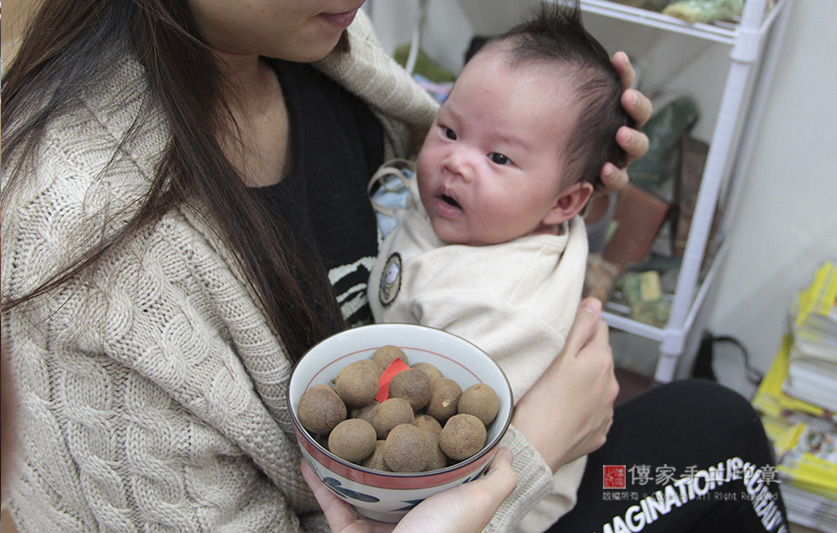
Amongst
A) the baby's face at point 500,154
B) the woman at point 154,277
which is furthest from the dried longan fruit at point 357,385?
the baby's face at point 500,154

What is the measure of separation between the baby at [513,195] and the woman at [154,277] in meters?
0.16

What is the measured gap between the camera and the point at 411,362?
0.78 metres

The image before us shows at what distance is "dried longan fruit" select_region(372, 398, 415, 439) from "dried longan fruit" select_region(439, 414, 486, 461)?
40mm

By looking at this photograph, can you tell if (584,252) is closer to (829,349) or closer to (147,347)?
(147,347)

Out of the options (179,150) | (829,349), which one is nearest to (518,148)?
(179,150)

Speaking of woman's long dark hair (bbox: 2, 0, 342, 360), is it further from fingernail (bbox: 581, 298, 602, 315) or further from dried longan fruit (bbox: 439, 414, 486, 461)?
fingernail (bbox: 581, 298, 602, 315)

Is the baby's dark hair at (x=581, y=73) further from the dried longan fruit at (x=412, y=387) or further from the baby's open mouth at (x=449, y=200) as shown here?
the dried longan fruit at (x=412, y=387)

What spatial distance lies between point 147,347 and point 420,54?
1.56 meters

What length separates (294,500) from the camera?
2.70ft

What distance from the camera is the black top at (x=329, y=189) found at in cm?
89

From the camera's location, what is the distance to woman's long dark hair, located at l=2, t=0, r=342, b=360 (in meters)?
0.68

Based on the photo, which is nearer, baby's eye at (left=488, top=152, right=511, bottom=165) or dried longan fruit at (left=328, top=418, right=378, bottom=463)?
dried longan fruit at (left=328, top=418, right=378, bottom=463)

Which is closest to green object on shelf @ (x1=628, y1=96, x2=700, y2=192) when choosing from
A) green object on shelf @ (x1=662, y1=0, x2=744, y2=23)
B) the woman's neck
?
green object on shelf @ (x1=662, y1=0, x2=744, y2=23)

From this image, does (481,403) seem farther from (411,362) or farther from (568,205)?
(568,205)
